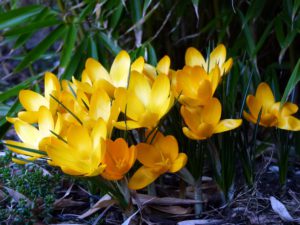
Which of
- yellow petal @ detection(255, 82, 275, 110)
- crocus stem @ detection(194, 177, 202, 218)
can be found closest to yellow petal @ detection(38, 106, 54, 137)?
crocus stem @ detection(194, 177, 202, 218)

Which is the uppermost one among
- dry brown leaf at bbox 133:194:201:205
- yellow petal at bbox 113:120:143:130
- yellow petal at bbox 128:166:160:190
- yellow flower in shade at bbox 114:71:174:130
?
yellow flower in shade at bbox 114:71:174:130

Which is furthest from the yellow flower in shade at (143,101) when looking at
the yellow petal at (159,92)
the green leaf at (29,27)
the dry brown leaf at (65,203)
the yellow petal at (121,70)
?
the green leaf at (29,27)

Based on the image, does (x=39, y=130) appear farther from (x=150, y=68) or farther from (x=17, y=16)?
(x=17, y=16)

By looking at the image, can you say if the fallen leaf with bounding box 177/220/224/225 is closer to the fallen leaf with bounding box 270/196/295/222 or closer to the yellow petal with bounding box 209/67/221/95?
the fallen leaf with bounding box 270/196/295/222

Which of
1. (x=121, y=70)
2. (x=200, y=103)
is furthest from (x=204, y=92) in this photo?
(x=121, y=70)

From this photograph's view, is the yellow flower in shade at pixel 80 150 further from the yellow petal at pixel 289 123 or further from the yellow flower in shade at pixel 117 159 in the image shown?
the yellow petal at pixel 289 123
